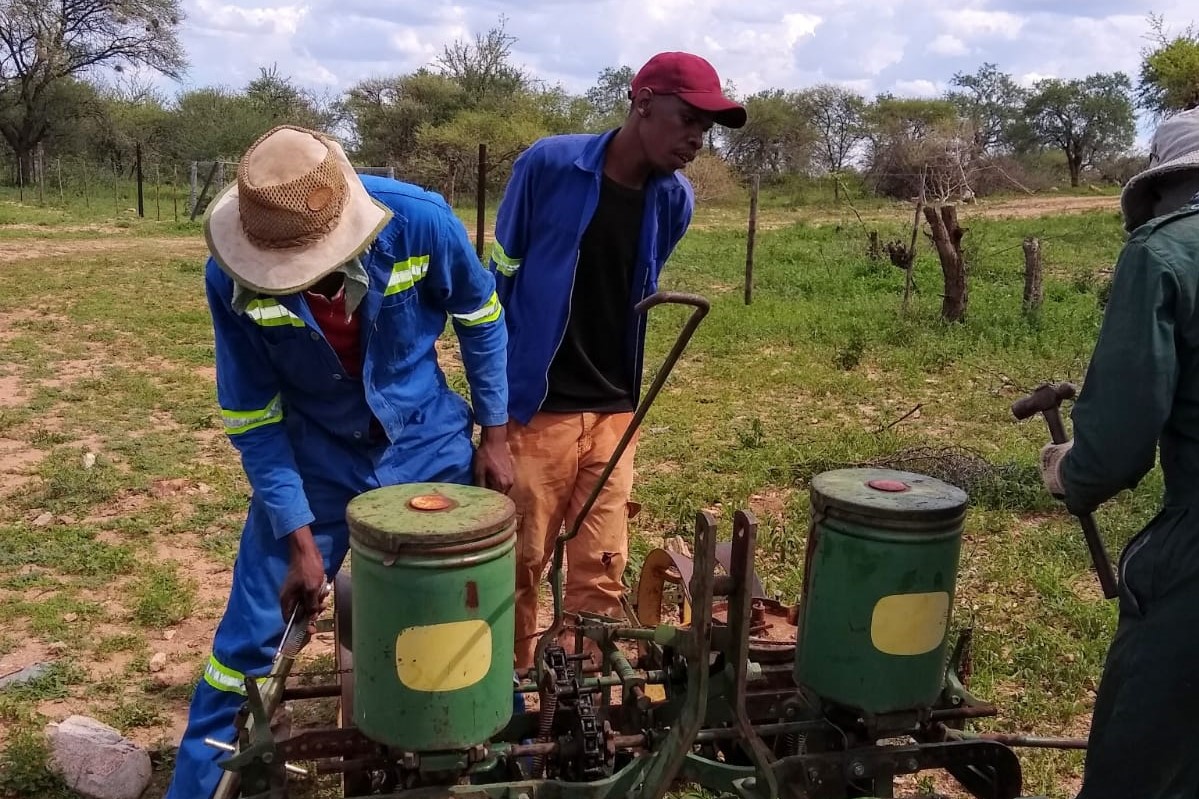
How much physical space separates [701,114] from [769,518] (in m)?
2.84

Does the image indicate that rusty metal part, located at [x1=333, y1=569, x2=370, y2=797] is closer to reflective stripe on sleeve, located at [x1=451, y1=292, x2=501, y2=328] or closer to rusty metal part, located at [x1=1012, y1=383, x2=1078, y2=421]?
reflective stripe on sleeve, located at [x1=451, y1=292, x2=501, y2=328]

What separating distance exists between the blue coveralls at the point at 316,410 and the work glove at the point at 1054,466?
144 cm

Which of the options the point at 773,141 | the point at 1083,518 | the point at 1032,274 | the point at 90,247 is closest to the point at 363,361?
the point at 1083,518

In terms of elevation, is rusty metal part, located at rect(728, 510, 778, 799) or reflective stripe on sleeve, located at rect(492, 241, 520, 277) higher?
reflective stripe on sleeve, located at rect(492, 241, 520, 277)

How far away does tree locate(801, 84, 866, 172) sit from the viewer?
45.4 m

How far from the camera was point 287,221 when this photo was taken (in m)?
2.34

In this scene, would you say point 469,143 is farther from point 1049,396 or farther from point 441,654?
point 441,654

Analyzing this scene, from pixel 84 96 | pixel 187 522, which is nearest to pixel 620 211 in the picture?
pixel 187 522

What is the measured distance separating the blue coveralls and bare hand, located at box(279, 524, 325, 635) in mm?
41

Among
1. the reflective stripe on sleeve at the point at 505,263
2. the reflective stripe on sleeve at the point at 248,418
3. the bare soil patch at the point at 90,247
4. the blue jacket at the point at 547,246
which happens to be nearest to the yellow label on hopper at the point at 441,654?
the reflective stripe on sleeve at the point at 248,418

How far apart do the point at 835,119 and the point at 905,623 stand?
48.1m

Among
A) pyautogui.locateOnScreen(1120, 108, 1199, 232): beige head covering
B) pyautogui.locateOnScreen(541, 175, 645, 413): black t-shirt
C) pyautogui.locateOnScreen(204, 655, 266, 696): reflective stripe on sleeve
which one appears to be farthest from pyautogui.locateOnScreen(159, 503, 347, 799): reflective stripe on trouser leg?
pyautogui.locateOnScreen(1120, 108, 1199, 232): beige head covering

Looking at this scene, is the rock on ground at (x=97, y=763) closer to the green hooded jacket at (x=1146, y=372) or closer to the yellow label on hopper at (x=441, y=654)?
the yellow label on hopper at (x=441, y=654)

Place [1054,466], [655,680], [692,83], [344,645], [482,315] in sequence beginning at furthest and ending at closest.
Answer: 1. [692,83]
2. [344,645]
3. [482,315]
4. [655,680]
5. [1054,466]
